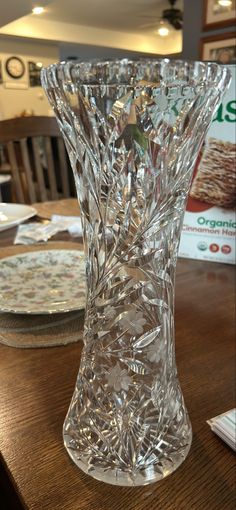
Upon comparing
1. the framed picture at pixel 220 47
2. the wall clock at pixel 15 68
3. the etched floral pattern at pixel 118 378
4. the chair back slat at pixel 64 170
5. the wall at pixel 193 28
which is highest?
the wall at pixel 193 28

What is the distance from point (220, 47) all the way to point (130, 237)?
234 centimetres

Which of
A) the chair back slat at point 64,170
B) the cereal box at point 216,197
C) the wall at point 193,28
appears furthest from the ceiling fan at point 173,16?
the cereal box at point 216,197

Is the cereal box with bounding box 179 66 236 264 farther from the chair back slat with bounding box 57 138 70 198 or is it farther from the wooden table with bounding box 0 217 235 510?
the chair back slat with bounding box 57 138 70 198

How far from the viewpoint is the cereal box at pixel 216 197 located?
0.56 m

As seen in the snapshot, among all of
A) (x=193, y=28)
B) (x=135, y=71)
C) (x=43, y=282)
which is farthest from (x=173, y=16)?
(x=135, y=71)

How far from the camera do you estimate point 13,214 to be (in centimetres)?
80

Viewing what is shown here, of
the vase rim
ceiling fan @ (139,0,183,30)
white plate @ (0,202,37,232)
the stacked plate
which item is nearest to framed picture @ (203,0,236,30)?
ceiling fan @ (139,0,183,30)

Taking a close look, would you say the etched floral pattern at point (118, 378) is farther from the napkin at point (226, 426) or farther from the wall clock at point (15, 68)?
the wall clock at point (15, 68)

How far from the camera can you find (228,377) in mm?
334

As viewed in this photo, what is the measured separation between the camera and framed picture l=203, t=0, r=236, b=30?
2074 mm

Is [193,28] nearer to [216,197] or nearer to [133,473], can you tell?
[216,197]

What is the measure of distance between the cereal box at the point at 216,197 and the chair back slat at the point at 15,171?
2.33ft

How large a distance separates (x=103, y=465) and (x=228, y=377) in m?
0.14

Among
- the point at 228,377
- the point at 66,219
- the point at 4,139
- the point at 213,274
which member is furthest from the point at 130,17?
the point at 228,377
